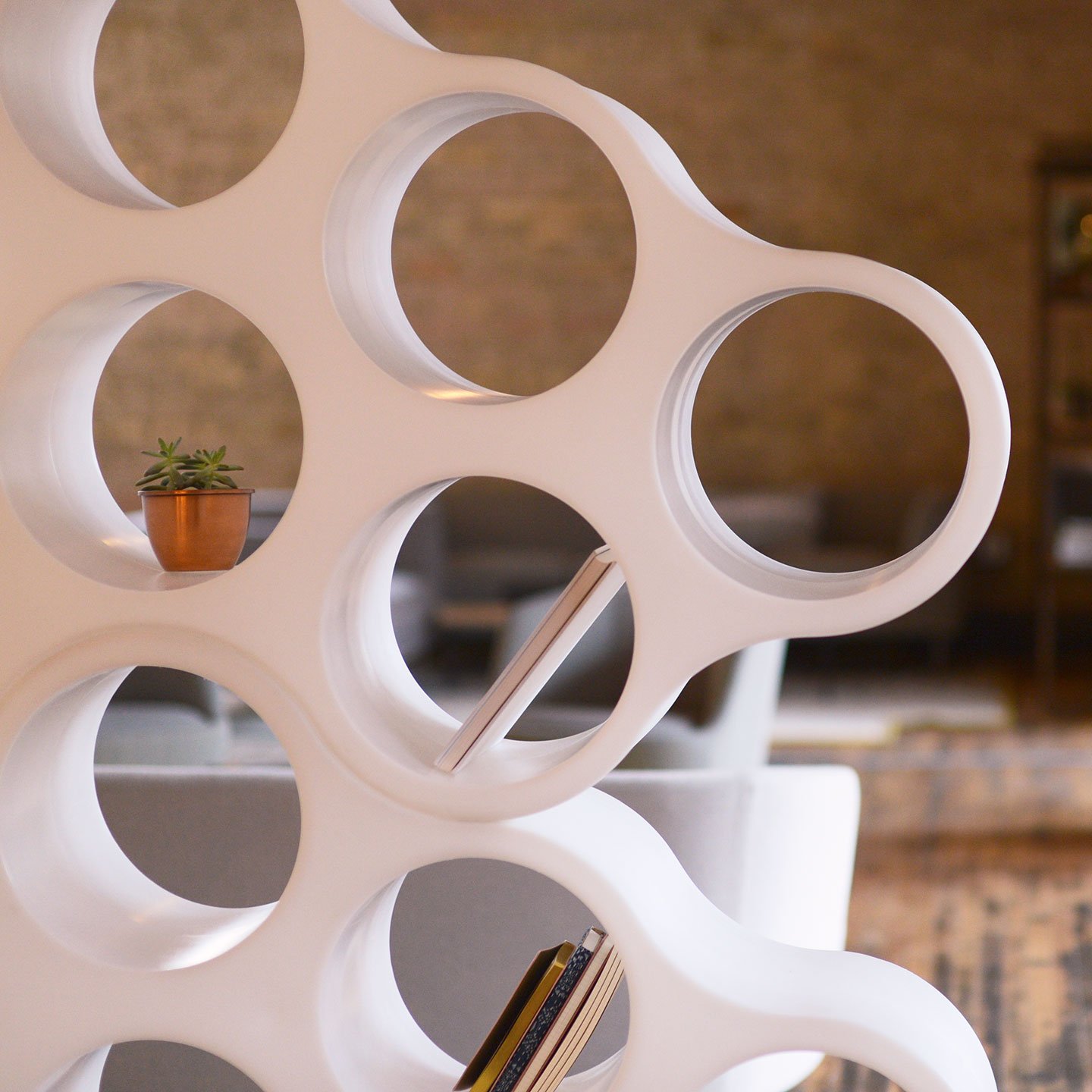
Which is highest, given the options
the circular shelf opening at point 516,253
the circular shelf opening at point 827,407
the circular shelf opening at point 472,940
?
the circular shelf opening at point 516,253

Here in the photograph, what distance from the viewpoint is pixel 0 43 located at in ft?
4.50

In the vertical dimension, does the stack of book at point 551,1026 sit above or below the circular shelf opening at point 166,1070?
above

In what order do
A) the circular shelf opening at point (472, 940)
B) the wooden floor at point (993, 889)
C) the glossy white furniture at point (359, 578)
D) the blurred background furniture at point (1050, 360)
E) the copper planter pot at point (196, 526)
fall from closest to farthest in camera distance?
the glossy white furniture at point (359, 578) < the copper planter pot at point (196, 526) < the circular shelf opening at point (472, 940) < the wooden floor at point (993, 889) < the blurred background furniture at point (1050, 360)

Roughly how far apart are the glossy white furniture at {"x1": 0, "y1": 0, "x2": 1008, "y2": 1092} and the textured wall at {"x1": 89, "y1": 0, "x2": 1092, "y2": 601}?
17.6ft

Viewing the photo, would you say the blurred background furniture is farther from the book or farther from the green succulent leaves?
the green succulent leaves

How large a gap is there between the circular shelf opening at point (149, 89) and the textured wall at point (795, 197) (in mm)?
4003

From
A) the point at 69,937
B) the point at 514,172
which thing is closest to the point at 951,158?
the point at 514,172

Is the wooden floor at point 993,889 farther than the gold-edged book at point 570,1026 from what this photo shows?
Yes

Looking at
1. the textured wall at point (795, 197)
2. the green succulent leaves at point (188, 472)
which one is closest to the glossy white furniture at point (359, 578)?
the green succulent leaves at point (188, 472)

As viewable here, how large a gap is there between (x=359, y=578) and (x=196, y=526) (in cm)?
18

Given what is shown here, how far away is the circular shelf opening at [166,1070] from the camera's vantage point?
5.92 ft

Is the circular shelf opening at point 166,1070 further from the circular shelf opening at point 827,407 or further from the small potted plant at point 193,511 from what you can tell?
the circular shelf opening at point 827,407

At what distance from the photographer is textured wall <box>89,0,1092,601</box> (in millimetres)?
6668

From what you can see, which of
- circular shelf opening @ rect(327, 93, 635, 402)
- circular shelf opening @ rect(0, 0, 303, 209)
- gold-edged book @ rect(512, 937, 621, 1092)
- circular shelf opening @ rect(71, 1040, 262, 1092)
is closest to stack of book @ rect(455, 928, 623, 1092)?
gold-edged book @ rect(512, 937, 621, 1092)
